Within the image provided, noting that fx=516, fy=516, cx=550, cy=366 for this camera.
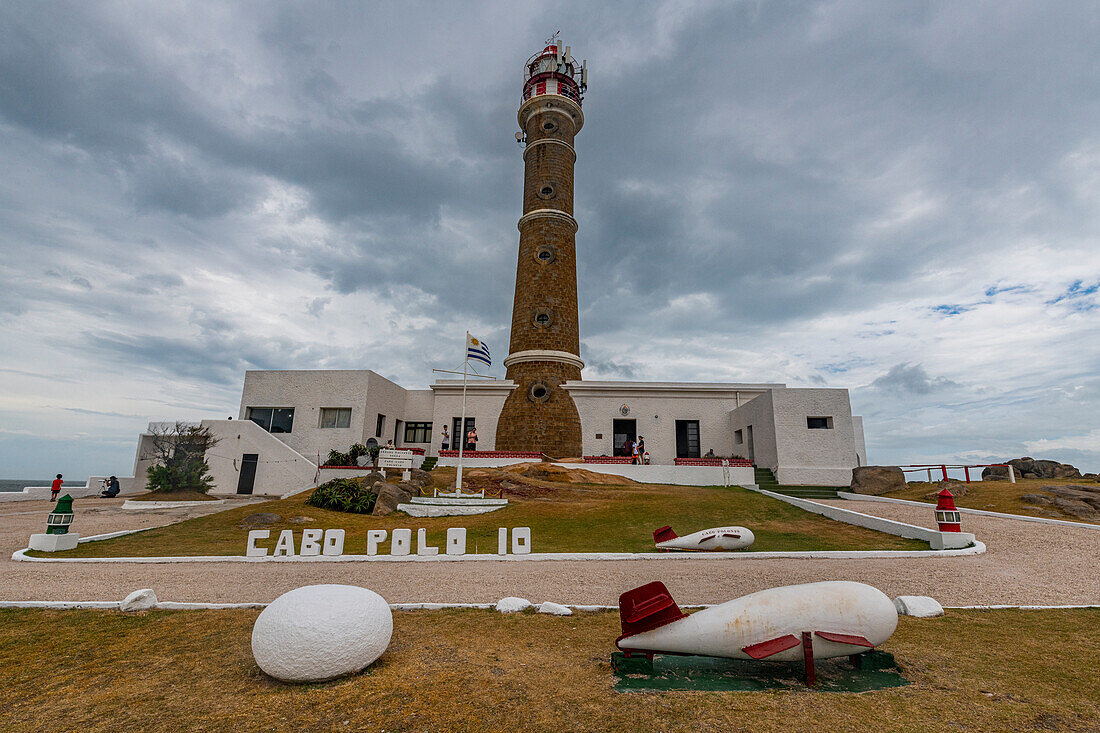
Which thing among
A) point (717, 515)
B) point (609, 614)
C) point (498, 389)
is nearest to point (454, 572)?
point (609, 614)

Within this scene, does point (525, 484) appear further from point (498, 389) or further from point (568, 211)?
point (568, 211)

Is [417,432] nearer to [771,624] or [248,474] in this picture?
[248,474]

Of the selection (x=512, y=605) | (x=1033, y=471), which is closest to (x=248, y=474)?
(x=512, y=605)

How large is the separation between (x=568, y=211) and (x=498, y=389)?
1087 cm

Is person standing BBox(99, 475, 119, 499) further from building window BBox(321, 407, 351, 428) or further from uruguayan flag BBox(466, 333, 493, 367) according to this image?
uruguayan flag BBox(466, 333, 493, 367)

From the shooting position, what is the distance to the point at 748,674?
450 centimetres

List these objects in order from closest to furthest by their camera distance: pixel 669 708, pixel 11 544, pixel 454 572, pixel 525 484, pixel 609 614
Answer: pixel 669 708, pixel 609 614, pixel 454 572, pixel 11 544, pixel 525 484

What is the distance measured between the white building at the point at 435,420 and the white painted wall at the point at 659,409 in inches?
2.2

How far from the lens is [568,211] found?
29312 millimetres

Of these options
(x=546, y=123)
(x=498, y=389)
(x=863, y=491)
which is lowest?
(x=863, y=491)

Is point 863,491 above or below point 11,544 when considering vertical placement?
above

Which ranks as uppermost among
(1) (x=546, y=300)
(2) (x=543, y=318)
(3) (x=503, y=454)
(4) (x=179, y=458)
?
(1) (x=546, y=300)

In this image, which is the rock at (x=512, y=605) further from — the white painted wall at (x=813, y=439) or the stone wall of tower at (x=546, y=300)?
the stone wall of tower at (x=546, y=300)

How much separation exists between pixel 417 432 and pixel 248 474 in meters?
9.11
